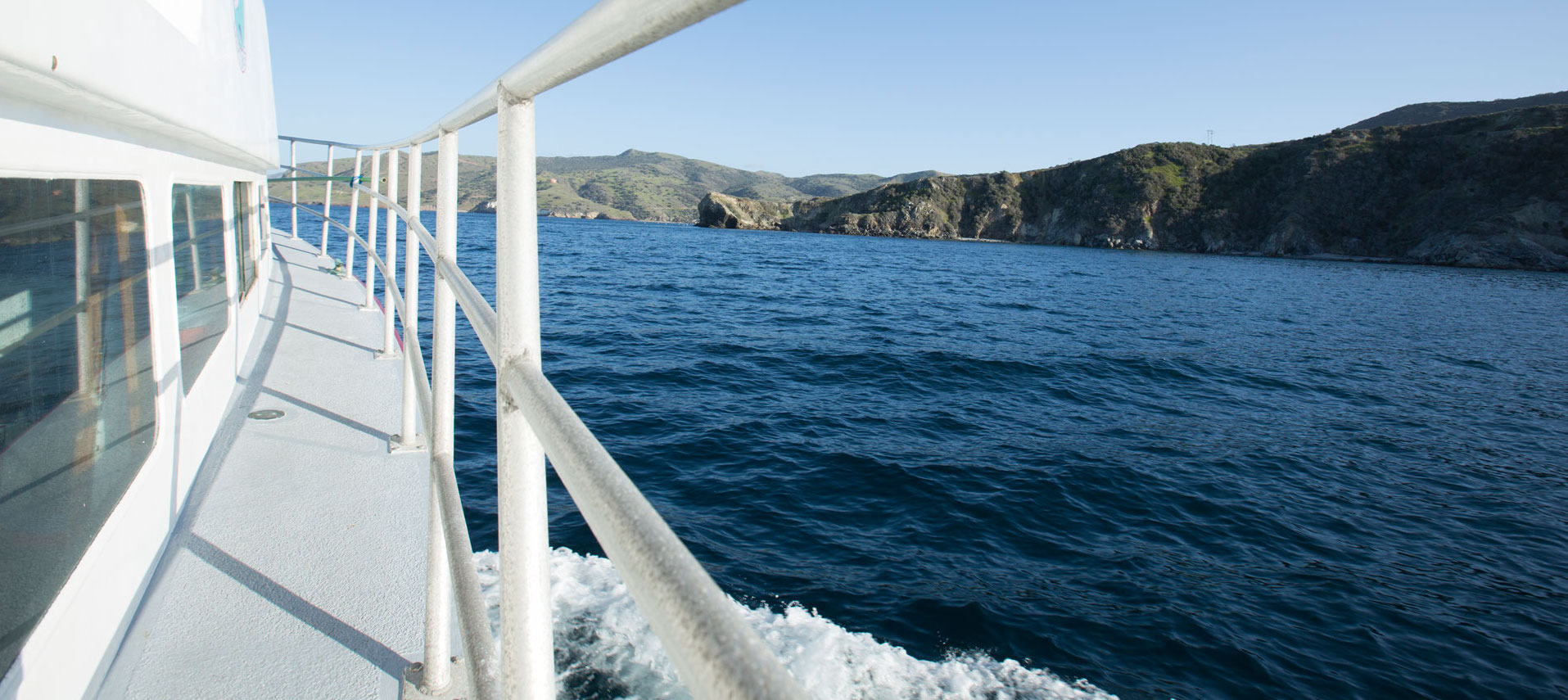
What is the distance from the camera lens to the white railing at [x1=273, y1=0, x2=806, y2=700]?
0.32 meters

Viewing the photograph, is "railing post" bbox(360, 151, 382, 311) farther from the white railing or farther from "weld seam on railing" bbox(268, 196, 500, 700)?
"weld seam on railing" bbox(268, 196, 500, 700)

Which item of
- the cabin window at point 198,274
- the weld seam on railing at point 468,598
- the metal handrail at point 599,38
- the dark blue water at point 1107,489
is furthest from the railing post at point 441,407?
the dark blue water at point 1107,489

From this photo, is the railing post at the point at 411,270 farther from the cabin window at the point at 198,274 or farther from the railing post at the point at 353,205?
the railing post at the point at 353,205

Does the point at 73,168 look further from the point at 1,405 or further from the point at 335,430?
the point at 335,430

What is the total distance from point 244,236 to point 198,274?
2467mm

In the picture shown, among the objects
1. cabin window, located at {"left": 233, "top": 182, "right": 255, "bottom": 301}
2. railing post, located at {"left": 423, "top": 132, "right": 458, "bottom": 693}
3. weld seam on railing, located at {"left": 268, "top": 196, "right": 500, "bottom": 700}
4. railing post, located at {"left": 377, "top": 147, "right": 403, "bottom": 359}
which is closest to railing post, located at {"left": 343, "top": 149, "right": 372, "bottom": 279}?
cabin window, located at {"left": 233, "top": 182, "right": 255, "bottom": 301}

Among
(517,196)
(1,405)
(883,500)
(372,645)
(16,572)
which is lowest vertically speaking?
(883,500)

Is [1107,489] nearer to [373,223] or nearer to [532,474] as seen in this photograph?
[373,223]

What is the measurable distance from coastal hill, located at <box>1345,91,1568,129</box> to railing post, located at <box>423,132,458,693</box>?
206 m

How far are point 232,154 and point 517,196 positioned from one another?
3224 mm

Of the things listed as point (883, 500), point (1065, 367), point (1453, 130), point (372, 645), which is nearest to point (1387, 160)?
point (1453, 130)

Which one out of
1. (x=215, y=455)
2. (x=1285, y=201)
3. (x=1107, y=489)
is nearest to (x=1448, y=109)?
(x=1285, y=201)

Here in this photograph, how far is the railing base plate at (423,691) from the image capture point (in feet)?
5.73

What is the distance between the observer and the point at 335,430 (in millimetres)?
3451
